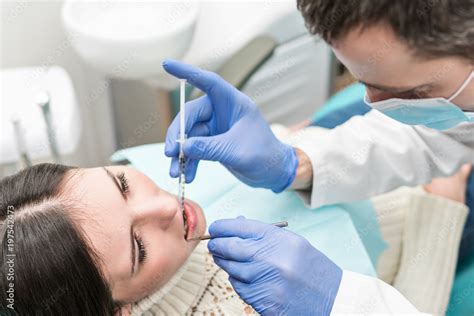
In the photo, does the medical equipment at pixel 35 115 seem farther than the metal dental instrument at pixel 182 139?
Yes

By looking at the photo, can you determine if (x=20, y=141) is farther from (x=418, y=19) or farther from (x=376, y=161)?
(x=418, y=19)

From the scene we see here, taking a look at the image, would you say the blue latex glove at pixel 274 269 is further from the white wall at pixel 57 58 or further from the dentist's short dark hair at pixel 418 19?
the white wall at pixel 57 58

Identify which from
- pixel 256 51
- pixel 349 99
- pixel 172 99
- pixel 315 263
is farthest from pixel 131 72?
pixel 315 263

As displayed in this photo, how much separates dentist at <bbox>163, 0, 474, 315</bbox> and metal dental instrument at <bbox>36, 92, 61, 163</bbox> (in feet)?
1.37

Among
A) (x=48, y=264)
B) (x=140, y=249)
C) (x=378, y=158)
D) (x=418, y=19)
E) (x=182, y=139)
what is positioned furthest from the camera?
(x=378, y=158)

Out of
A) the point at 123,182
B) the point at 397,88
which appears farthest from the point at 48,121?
the point at 397,88

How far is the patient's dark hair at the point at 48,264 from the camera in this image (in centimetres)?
109

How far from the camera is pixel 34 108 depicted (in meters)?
1.77

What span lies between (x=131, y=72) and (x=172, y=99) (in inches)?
9.7

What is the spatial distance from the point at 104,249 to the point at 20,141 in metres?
0.65

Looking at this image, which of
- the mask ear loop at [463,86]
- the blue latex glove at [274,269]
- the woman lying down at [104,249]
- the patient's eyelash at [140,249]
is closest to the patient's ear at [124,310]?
the woman lying down at [104,249]

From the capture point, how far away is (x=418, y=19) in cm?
98

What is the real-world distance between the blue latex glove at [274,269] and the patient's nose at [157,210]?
5.2 inches

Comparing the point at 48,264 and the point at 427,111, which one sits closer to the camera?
the point at 48,264
